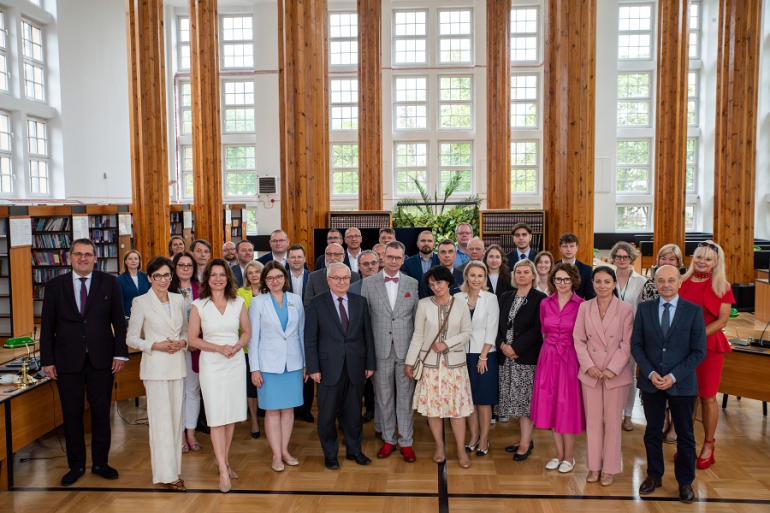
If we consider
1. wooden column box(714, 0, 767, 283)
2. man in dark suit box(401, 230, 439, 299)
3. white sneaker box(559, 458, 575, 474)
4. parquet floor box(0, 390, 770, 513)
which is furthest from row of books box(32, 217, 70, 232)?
wooden column box(714, 0, 767, 283)

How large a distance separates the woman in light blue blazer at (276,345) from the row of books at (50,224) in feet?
25.7

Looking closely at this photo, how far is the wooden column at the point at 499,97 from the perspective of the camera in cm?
1430

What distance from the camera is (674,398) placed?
4.43 m

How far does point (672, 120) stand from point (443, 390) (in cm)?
916

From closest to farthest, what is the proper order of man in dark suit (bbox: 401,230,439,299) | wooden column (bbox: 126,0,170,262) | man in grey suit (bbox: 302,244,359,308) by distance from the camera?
man in grey suit (bbox: 302,244,359,308)
man in dark suit (bbox: 401,230,439,299)
wooden column (bbox: 126,0,170,262)

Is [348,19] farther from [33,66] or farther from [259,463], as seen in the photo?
[259,463]

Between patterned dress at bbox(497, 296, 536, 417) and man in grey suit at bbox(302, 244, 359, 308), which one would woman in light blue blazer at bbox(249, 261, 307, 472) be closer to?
man in grey suit at bbox(302, 244, 359, 308)

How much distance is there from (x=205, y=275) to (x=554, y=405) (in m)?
2.85

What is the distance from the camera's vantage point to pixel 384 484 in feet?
15.6

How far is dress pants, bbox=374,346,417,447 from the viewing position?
5215mm

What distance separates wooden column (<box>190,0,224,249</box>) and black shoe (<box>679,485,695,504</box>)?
29.3ft

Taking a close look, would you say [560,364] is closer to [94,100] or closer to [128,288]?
[128,288]

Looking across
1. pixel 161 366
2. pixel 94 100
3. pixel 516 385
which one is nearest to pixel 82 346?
pixel 161 366

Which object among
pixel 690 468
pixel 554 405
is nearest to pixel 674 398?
pixel 690 468
